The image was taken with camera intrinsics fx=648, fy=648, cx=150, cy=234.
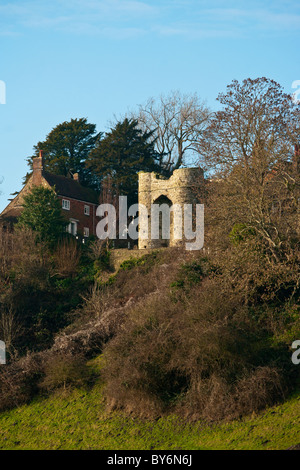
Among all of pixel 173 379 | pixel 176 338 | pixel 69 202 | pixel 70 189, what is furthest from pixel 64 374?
pixel 70 189

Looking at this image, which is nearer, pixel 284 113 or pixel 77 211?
pixel 284 113

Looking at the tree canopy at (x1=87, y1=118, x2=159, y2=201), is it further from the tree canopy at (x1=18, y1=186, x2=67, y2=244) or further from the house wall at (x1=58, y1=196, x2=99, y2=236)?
the tree canopy at (x1=18, y1=186, x2=67, y2=244)

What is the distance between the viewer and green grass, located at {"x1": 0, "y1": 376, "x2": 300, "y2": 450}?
18891 millimetres

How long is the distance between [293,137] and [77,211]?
24298 millimetres

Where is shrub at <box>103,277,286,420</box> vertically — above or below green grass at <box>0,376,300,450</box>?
above

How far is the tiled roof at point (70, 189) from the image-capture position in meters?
50.5

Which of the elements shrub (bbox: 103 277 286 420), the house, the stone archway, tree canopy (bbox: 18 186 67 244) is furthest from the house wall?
shrub (bbox: 103 277 286 420)

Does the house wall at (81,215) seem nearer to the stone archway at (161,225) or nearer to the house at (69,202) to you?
the house at (69,202)

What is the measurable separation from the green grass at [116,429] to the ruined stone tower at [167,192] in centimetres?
1929

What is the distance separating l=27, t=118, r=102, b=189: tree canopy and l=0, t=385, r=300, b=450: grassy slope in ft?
109
